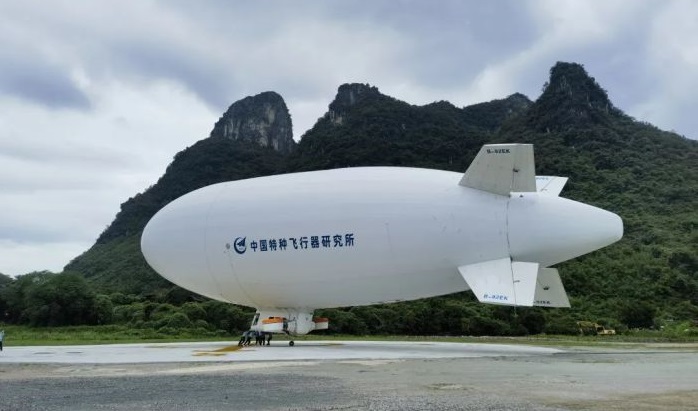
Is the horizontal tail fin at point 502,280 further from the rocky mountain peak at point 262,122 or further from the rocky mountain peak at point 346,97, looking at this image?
the rocky mountain peak at point 262,122

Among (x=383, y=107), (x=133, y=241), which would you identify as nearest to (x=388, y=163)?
(x=383, y=107)

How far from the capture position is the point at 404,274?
19.8 meters

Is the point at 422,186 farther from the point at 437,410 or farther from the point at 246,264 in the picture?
the point at 437,410

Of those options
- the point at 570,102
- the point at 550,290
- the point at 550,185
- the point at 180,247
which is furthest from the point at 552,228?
the point at 570,102

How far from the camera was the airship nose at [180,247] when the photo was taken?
22.9 meters

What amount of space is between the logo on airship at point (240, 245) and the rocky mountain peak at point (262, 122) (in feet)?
463

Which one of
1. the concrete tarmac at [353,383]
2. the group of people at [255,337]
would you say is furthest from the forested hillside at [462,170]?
the concrete tarmac at [353,383]

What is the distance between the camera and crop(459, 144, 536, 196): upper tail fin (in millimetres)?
18633

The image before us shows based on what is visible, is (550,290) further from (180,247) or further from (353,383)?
(180,247)

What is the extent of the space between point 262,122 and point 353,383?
156182 millimetres

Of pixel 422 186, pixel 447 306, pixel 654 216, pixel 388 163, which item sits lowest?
pixel 447 306

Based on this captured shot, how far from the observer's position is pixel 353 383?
10.9 m

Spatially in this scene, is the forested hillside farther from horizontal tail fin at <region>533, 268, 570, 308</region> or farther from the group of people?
horizontal tail fin at <region>533, 268, 570, 308</region>

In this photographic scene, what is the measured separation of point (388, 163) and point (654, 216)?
4112 cm
